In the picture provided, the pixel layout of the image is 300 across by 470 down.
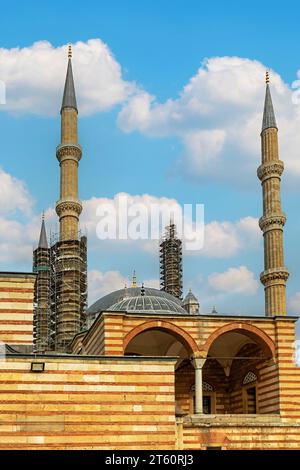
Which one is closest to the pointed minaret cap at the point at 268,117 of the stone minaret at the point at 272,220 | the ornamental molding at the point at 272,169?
the stone minaret at the point at 272,220

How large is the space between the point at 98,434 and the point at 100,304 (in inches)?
1103

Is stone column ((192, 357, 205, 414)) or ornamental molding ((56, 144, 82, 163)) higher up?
ornamental molding ((56, 144, 82, 163))

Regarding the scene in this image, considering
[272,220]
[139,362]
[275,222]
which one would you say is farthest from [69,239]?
[139,362]

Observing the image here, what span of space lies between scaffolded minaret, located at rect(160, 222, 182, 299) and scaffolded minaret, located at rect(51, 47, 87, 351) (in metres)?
13.1

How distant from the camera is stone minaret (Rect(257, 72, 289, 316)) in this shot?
40.0 meters

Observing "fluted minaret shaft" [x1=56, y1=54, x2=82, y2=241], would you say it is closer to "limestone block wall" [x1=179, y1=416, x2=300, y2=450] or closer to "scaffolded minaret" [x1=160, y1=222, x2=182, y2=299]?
"scaffolded minaret" [x1=160, y1=222, x2=182, y2=299]

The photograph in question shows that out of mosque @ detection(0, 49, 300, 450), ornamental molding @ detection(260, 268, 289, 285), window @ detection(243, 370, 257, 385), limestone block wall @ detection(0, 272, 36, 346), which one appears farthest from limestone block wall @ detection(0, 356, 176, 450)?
ornamental molding @ detection(260, 268, 289, 285)

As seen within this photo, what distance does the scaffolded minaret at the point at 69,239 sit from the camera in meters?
43.2

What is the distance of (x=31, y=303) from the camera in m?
18.1

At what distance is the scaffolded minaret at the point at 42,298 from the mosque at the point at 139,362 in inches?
5.0

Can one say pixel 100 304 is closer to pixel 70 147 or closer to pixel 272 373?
pixel 70 147

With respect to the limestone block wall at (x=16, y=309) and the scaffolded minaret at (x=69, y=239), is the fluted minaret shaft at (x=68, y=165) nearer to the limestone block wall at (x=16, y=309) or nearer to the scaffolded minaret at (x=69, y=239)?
the scaffolded minaret at (x=69, y=239)

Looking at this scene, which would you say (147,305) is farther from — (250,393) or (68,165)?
(68,165)
